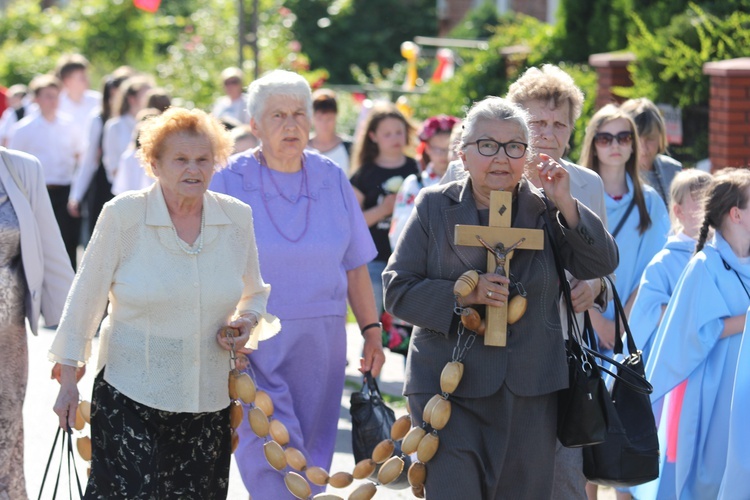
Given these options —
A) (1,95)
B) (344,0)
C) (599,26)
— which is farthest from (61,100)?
(344,0)

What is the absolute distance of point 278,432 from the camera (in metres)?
5.00

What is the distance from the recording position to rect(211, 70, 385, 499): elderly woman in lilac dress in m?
5.44

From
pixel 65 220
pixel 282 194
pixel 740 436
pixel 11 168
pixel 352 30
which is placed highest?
pixel 11 168

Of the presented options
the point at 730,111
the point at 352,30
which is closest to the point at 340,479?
the point at 730,111

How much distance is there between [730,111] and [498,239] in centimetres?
569

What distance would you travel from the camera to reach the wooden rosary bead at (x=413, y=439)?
431cm

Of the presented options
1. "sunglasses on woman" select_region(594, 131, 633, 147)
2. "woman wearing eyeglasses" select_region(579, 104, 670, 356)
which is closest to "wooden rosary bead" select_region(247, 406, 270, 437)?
"woman wearing eyeglasses" select_region(579, 104, 670, 356)

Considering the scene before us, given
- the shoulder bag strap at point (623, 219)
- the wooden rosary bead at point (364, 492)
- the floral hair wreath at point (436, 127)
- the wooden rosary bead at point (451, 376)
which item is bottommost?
the wooden rosary bead at point (364, 492)

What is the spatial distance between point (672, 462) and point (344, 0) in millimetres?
21687

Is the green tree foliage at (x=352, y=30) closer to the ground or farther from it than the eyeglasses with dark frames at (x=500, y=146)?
closer to the ground

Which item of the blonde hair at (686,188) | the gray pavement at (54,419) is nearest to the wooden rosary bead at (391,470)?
the gray pavement at (54,419)

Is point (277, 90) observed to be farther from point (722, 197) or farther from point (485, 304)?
point (722, 197)

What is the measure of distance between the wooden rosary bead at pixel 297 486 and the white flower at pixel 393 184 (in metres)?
3.86

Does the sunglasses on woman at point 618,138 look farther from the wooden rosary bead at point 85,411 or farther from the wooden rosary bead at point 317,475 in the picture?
the wooden rosary bead at point 85,411
